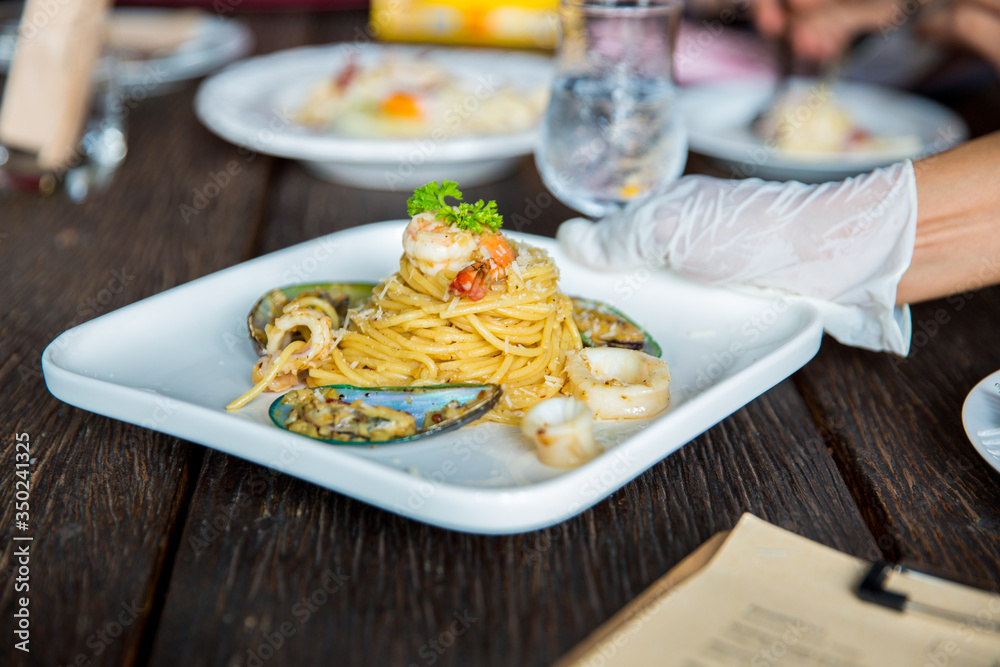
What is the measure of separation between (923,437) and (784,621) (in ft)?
2.83

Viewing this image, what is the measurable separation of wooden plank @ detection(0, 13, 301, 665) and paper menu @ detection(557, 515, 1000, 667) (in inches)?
29.3

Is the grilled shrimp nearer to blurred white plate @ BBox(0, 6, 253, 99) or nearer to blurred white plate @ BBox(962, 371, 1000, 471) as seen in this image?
blurred white plate @ BBox(962, 371, 1000, 471)

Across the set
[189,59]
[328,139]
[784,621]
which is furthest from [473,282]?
[189,59]

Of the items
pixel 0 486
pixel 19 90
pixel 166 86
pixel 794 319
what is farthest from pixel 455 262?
pixel 166 86

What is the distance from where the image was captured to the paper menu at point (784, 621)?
114 centimetres

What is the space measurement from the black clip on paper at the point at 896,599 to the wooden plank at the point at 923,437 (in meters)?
0.07

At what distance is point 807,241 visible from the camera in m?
2.07

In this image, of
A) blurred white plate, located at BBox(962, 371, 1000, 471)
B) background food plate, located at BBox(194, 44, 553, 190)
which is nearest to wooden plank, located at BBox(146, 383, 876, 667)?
blurred white plate, located at BBox(962, 371, 1000, 471)

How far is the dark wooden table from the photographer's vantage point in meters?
1.27

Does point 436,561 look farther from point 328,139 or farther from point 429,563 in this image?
point 328,139

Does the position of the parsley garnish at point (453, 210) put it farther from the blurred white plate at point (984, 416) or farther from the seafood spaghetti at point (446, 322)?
the blurred white plate at point (984, 416)

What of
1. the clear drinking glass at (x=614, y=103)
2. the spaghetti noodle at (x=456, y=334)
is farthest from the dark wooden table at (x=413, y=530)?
the clear drinking glass at (x=614, y=103)

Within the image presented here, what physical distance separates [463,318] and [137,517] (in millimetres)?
813

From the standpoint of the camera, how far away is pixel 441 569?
141cm
